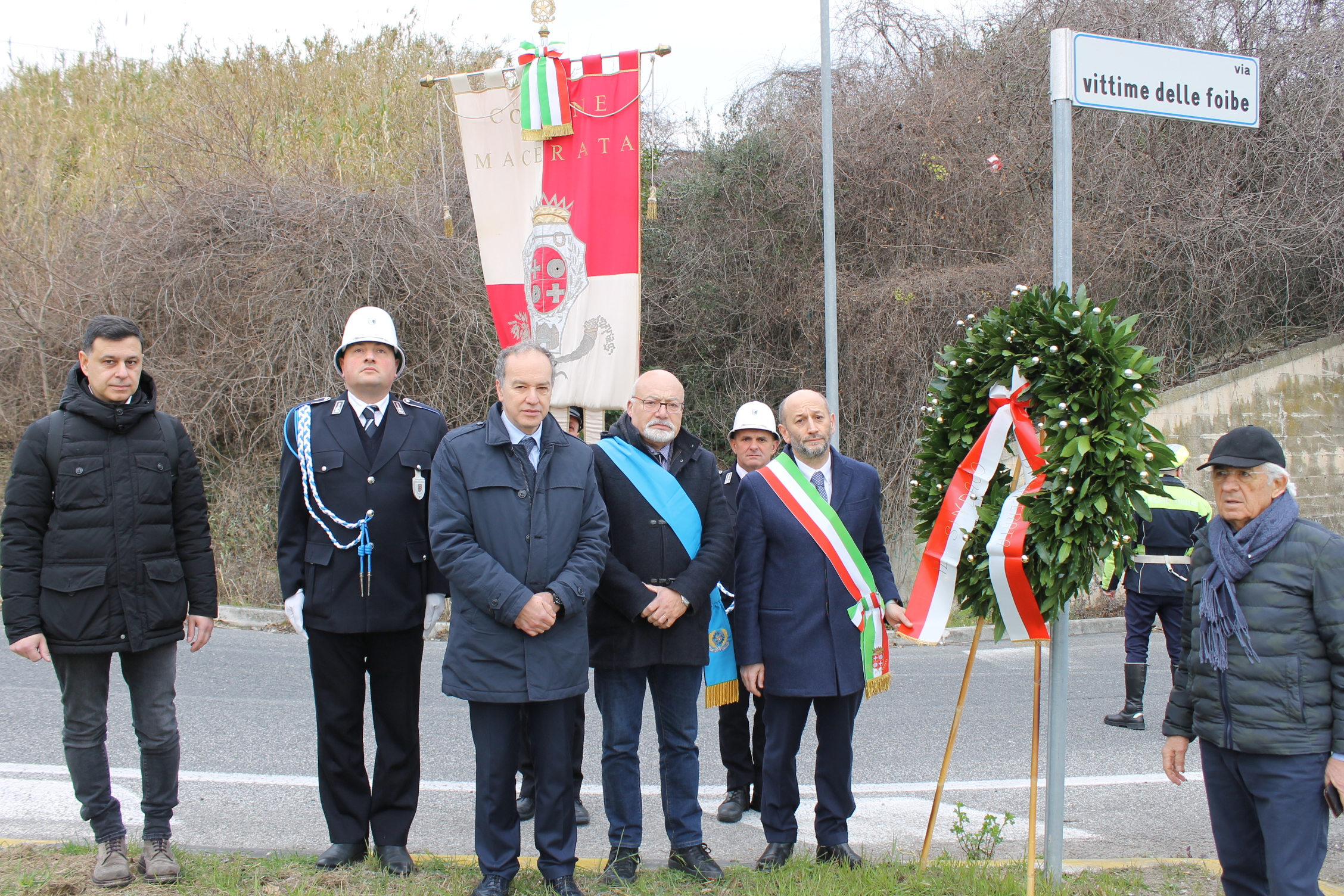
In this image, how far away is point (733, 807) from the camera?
16.3ft

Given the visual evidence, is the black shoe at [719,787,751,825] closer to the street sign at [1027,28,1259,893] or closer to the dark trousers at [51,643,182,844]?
the street sign at [1027,28,1259,893]

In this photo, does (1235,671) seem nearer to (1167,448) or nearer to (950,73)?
(1167,448)

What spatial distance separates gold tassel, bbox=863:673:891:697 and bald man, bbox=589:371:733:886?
697 mm

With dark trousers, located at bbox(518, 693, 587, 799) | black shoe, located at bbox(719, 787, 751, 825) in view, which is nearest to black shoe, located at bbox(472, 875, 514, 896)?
dark trousers, located at bbox(518, 693, 587, 799)

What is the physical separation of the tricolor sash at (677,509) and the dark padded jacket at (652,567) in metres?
0.02

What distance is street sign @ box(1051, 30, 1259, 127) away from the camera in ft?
11.7

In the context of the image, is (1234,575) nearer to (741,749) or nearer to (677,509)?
(677,509)

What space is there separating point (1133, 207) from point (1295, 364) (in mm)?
2927

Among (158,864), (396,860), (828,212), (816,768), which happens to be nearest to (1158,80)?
(816,768)

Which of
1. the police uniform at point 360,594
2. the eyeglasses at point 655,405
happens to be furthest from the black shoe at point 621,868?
the eyeglasses at point 655,405

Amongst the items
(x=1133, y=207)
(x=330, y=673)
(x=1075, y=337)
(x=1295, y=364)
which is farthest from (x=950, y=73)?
(x=330, y=673)

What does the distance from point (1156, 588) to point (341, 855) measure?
17.2 ft

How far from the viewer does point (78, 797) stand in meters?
3.86

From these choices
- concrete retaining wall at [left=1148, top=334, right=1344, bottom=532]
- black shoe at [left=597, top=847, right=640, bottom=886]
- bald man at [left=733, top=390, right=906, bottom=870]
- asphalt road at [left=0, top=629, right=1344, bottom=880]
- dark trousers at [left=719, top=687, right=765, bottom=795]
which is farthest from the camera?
concrete retaining wall at [left=1148, top=334, right=1344, bottom=532]
